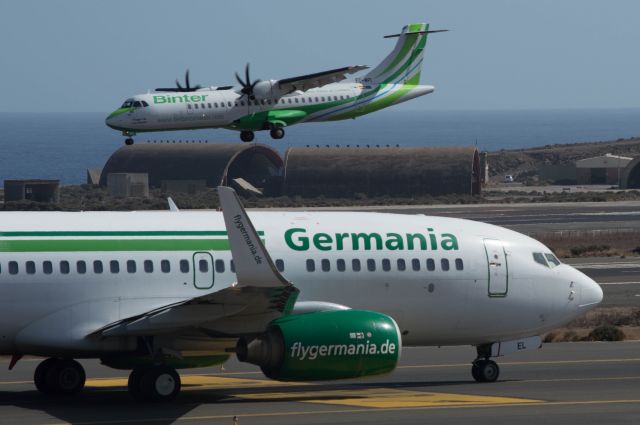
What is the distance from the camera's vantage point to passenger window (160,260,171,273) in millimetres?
21938

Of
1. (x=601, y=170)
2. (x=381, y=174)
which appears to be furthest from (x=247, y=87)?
(x=601, y=170)

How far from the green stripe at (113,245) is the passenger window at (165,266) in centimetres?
22

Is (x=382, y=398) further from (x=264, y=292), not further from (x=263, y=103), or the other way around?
(x=263, y=103)

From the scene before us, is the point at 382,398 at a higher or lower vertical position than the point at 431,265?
lower

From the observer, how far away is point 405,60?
284 ft

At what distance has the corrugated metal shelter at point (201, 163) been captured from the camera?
367 feet

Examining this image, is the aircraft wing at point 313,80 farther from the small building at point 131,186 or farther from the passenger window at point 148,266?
the passenger window at point 148,266

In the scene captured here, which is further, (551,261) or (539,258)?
(551,261)

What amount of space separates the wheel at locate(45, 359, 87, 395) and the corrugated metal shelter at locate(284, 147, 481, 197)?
8247 cm

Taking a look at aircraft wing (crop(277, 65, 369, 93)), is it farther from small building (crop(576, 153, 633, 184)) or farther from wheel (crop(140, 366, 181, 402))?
small building (crop(576, 153, 633, 184))

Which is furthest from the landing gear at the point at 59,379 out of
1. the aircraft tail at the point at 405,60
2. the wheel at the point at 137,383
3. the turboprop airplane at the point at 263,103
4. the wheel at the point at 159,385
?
the aircraft tail at the point at 405,60

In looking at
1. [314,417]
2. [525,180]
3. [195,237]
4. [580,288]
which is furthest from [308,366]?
[525,180]

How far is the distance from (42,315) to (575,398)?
30.5ft

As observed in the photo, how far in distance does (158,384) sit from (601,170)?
112 meters
